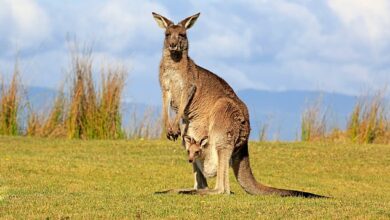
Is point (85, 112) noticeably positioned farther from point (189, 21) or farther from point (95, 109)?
point (189, 21)

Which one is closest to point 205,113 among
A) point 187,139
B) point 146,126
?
point 187,139

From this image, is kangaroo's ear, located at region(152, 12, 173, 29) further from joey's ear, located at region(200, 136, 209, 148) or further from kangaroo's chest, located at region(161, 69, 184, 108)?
joey's ear, located at region(200, 136, 209, 148)

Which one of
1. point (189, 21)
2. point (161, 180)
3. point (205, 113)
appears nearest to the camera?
point (205, 113)

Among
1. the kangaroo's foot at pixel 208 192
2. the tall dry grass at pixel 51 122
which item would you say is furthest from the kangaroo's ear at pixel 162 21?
the tall dry grass at pixel 51 122

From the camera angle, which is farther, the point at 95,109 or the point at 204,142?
the point at 95,109

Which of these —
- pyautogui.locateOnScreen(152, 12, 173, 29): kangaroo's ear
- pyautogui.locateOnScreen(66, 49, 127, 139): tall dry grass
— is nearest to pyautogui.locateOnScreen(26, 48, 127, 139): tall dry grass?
pyautogui.locateOnScreen(66, 49, 127, 139): tall dry grass

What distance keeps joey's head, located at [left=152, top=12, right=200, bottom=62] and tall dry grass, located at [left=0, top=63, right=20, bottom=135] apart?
30.8 feet

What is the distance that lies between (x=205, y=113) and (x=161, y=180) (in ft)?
12.9

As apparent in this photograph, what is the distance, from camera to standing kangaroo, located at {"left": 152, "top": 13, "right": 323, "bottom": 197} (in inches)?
358

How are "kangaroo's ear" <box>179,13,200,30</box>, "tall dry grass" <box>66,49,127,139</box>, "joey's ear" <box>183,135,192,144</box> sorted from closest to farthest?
"joey's ear" <box>183,135,192,144</box> → "kangaroo's ear" <box>179,13,200,30</box> → "tall dry grass" <box>66,49,127,139</box>

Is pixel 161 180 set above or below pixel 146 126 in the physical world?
below

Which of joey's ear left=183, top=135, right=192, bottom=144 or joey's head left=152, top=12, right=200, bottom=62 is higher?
joey's head left=152, top=12, right=200, bottom=62

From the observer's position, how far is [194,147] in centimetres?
904

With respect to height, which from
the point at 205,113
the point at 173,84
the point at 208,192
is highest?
the point at 173,84
